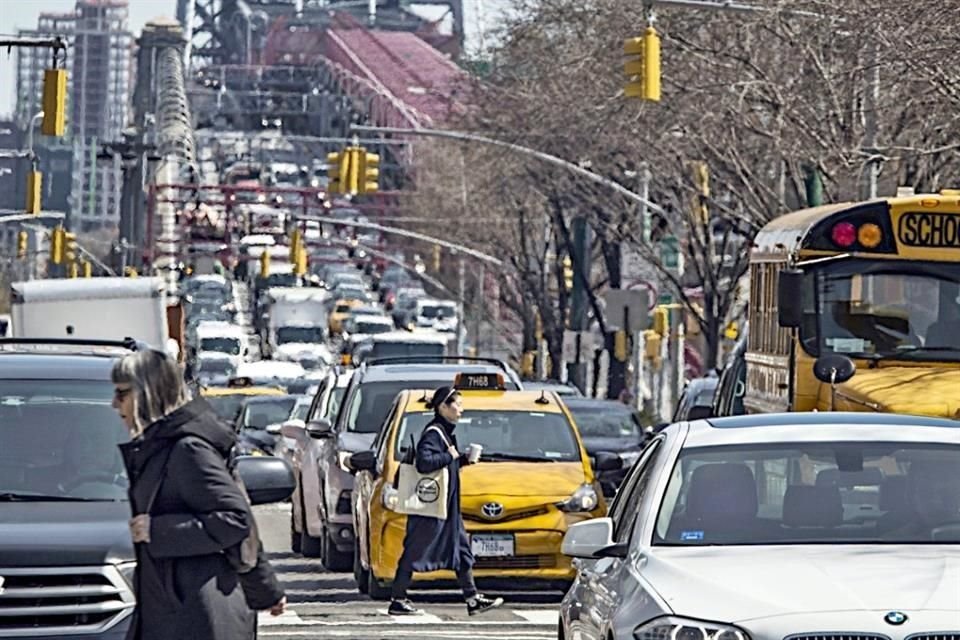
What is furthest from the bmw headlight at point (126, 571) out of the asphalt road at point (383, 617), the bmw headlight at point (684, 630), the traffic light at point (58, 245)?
the traffic light at point (58, 245)

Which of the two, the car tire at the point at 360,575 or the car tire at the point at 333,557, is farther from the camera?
the car tire at the point at 333,557

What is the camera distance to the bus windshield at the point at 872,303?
19281 mm

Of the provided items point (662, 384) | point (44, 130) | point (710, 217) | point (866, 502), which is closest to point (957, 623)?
point (866, 502)

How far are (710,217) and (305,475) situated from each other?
95.9ft

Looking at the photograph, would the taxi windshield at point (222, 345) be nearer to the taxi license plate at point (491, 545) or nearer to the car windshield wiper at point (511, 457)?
the car windshield wiper at point (511, 457)

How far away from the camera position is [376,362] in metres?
24.9

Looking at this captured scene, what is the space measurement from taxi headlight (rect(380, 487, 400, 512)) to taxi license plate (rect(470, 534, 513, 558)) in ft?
2.06

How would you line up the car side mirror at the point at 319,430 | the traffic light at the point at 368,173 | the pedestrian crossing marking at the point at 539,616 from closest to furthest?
the pedestrian crossing marking at the point at 539,616 → the car side mirror at the point at 319,430 → the traffic light at the point at 368,173

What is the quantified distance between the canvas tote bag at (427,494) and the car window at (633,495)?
639cm

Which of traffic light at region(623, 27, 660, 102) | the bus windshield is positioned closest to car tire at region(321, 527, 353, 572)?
the bus windshield

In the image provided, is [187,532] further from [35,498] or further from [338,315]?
[338,315]

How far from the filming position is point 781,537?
9812 mm

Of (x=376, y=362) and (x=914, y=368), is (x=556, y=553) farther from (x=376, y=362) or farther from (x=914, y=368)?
(x=376, y=362)

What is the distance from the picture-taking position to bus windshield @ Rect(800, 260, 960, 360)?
19.3 meters
